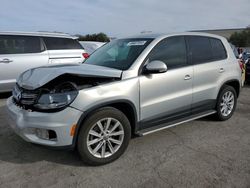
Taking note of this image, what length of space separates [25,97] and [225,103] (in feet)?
12.1

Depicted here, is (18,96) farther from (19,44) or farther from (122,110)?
(19,44)

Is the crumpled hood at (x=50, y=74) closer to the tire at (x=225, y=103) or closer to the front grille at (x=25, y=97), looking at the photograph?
the front grille at (x=25, y=97)

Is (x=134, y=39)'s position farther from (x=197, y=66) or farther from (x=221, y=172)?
(x=221, y=172)

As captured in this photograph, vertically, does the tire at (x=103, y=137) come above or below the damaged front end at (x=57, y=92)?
below

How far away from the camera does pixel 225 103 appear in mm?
4973

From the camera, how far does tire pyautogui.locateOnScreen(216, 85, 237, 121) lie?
479 centimetres

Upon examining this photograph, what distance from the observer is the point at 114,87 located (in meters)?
3.24

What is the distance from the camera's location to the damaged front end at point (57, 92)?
116 inches

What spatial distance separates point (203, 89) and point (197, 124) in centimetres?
82

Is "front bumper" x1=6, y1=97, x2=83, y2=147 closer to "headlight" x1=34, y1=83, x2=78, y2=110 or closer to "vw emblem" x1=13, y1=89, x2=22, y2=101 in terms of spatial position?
"headlight" x1=34, y1=83, x2=78, y2=110

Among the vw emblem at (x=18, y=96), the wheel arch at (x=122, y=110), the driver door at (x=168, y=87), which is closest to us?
the wheel arch at (x=122, y=110)

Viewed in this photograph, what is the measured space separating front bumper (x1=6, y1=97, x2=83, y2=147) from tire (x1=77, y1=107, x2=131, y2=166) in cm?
17

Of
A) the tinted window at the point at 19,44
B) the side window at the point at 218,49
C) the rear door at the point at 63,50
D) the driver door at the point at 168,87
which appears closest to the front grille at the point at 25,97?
the driver door at the point at 168,87

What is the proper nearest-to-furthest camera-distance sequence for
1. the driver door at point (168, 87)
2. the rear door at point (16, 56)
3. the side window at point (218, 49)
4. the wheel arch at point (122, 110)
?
1. the wheel arch at point (122, 110)
2. the driver door at point (168, 87)
3. the side window at point (218, 49)
4. the rear door at point (16, 56)
